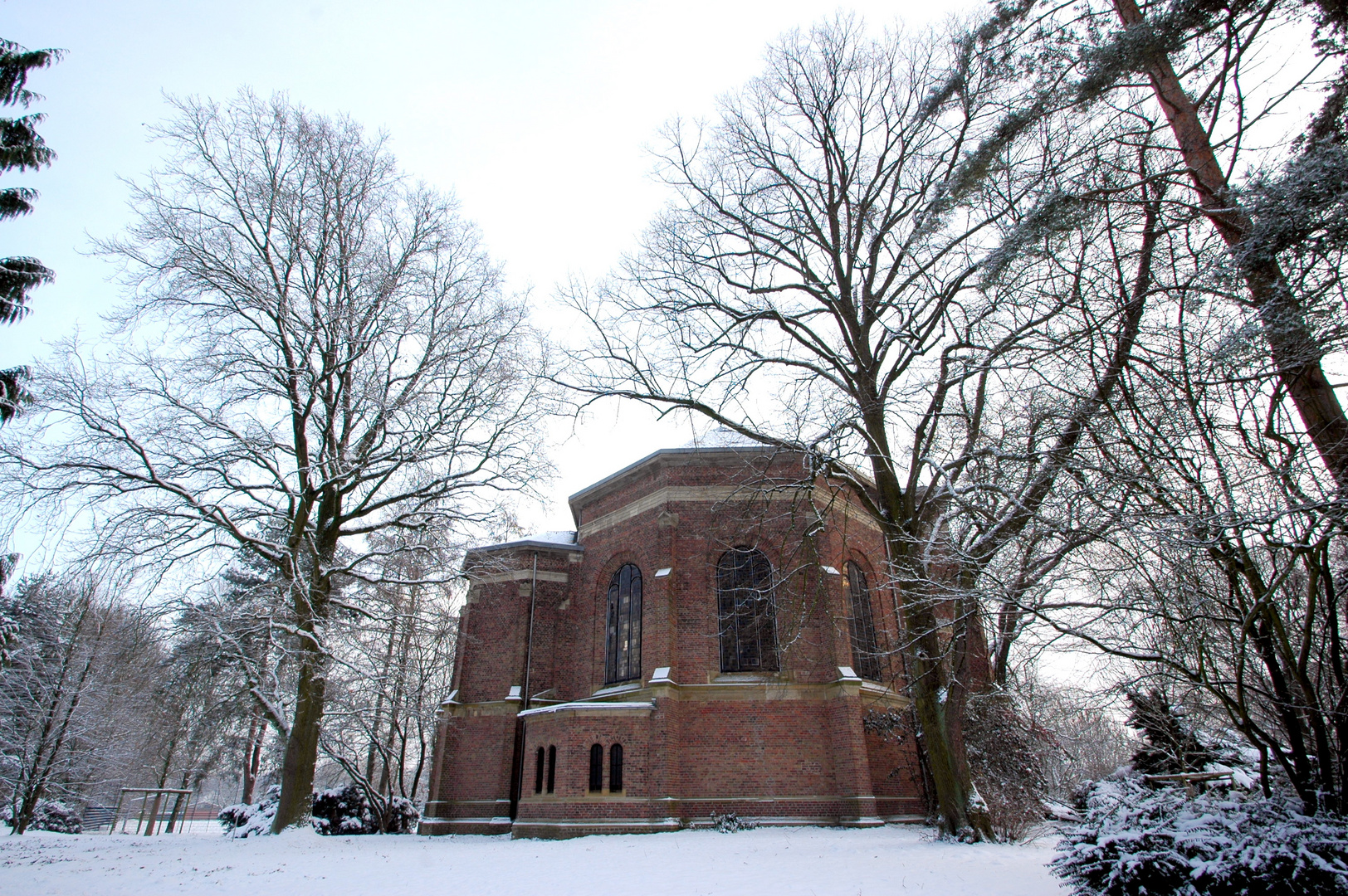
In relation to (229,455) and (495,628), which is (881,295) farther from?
(495,628)

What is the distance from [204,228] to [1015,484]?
16754 mm

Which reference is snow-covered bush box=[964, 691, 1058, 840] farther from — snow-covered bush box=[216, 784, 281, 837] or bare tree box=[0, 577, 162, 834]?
bare tree box=[0, 577, 162, 834]

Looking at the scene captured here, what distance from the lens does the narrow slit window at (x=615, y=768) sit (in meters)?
15.9

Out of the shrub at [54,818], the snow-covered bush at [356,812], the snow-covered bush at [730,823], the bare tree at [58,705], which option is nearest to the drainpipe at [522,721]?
the snow-covered bush at [356,812]

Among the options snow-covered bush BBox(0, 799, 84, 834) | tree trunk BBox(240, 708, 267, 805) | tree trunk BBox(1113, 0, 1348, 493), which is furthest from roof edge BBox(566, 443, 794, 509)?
snow-covered bush BBox(0, 799, 84, 834)

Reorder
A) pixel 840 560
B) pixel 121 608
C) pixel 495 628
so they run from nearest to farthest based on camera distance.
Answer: pixel 121 608 < pixel 840 560 < pixel 495 628

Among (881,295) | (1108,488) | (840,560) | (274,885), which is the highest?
(881,295)

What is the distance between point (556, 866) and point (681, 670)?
685cm

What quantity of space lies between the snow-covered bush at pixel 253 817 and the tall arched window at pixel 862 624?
47.3 ft

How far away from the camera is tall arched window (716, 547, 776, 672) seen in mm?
17312

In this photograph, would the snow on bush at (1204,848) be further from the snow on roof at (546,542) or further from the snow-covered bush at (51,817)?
the snow-covered bush at (51,817)

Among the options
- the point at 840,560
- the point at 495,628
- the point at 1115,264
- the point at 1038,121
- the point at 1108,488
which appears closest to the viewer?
the point at 1108,488

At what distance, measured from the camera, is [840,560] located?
18266mm

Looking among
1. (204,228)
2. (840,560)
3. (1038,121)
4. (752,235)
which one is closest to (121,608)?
(204,228)
